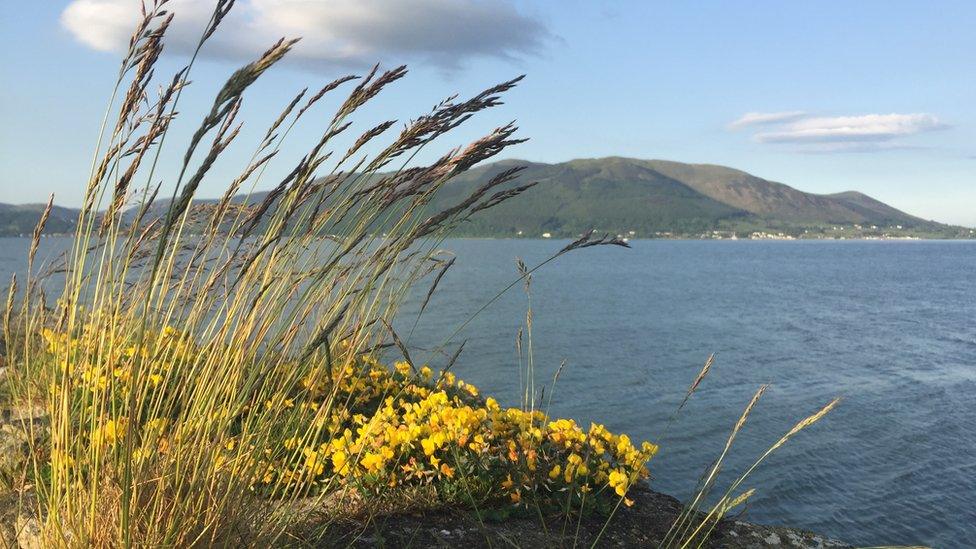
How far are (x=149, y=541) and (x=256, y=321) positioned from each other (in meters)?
0.86

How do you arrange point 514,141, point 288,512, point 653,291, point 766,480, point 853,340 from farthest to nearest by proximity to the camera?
point 653,291, point 853,340, point 766,480, point 288,512, point 514,141

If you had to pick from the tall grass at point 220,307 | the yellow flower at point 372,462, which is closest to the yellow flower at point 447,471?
the yellow flower at point 372,462

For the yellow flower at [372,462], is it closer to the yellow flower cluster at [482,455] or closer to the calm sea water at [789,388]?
the yellow flower cluster at [482,455]

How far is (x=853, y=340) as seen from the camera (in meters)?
27.8

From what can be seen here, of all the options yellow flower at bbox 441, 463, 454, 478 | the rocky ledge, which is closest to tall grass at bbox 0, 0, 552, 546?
the rocky ledge

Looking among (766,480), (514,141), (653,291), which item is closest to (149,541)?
(514,141)

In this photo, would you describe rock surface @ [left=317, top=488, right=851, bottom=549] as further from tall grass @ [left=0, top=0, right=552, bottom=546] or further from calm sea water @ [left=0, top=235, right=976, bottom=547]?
calm sea water @ [left=0, top=235, right=976, bottom=547]

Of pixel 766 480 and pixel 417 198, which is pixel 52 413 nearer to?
pixel 417 198

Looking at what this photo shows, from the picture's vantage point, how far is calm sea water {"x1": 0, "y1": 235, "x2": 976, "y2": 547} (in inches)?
415

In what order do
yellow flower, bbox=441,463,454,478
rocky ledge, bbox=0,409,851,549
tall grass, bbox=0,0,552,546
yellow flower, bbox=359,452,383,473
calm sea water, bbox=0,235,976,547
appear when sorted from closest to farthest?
tall grass, bbox=0,0,552,546 < rocky ledge, bbox=0,409,851,549 < yellow flower, bbox=359,452,383,473 < yellow flower, bbox=441,463,454,478 < calm sea water, bbox=0,235,976,547

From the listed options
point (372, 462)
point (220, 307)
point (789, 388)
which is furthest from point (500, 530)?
point (789, 388)

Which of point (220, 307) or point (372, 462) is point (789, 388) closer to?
point (372, 462)

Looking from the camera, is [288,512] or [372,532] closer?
[288,512]

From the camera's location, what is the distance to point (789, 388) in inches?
720
